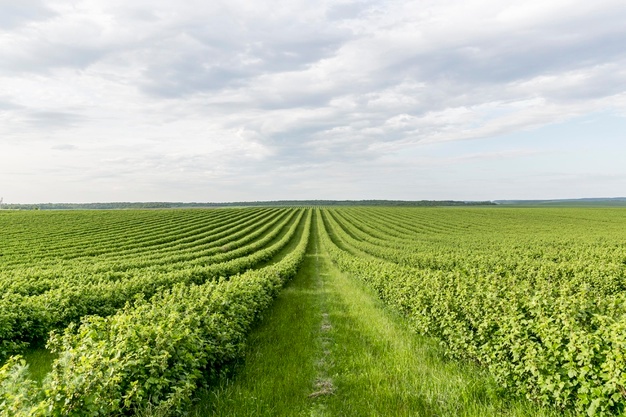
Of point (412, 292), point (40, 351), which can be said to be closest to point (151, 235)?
point (40, 351)

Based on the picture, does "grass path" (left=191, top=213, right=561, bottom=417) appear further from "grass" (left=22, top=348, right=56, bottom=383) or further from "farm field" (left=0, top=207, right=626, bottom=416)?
"grass" (left=22, top=348, right=56, bottom=383)

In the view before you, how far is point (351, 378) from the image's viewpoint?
333 inches

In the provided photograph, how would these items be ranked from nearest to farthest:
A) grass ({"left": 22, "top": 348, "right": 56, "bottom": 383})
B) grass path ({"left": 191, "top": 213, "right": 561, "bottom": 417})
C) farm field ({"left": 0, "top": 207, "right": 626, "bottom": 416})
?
farm field ({"left": 0, "top": 207, "right": 626, "bottom": 416}), grass path ({"left": 191, "top": 213, "right": 561, "bottom": 417}), grass ({"left": 22, "top": 348, "right": 56, "bottom": 383})

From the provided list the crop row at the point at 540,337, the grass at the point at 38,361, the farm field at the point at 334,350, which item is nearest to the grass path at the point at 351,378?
the farm field at the point at 334,350

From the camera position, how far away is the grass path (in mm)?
7008

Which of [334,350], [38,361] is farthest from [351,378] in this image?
[38,361]

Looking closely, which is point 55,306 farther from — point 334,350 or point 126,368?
point 334,350

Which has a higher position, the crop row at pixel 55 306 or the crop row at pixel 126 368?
the crop row at pixel 126 368

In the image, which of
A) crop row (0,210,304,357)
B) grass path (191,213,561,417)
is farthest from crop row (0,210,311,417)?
crop row (0,210,304,357)

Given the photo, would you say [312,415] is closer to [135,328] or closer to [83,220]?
[135,328]

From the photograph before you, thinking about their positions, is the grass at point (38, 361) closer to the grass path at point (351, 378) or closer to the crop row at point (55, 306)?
the crop row at point (55, 306)

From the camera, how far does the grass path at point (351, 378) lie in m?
7.01

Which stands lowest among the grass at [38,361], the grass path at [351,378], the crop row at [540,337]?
the grass at [38,361]

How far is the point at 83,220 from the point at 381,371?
264 feet
